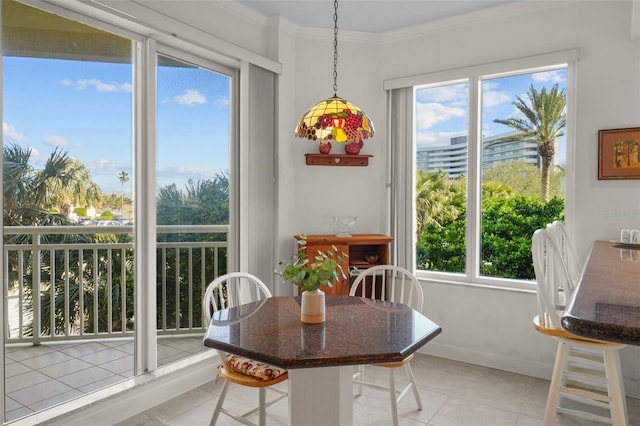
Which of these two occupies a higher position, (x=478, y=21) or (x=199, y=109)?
(x=478, y=21)

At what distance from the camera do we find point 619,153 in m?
2.98

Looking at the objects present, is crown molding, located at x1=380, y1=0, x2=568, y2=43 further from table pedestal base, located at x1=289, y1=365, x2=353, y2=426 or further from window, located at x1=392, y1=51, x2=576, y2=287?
table pedestal base, located at x1=289, y1=365, x2=353, y2=426

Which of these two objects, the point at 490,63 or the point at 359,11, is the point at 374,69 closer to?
the point at 359,11

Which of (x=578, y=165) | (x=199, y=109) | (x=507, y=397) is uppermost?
(x=199, y=109)

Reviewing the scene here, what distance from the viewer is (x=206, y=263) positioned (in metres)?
3.27

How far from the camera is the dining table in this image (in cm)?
151

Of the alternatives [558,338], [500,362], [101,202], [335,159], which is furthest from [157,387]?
[500,362]

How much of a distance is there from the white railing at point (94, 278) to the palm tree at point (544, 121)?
8.33 ft

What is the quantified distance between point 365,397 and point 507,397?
965 mm

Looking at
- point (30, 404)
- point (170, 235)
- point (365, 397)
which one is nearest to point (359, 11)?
point (170, 235)

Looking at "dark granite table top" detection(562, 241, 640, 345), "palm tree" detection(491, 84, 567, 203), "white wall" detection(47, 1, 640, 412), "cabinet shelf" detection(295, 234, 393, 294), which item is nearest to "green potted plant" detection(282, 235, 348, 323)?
"dark granite table top" detection(562, 241, 640, 345)

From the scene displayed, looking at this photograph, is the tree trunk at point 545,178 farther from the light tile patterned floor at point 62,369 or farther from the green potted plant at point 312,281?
the light tile patterned floor at point 62,369

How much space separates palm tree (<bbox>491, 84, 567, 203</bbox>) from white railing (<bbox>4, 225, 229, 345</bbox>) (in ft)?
8.33

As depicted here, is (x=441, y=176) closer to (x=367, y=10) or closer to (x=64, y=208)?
(x=367, y=10)
